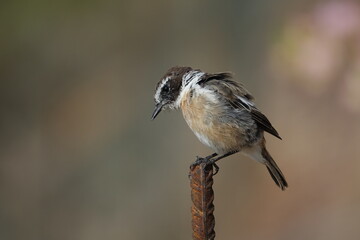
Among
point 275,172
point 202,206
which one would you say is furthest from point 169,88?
point 202,206

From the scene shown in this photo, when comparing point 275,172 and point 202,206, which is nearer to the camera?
point 202,206

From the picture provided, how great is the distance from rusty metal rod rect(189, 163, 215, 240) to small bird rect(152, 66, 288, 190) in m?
1.26

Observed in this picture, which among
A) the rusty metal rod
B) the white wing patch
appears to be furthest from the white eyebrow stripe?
the rusty metal rod

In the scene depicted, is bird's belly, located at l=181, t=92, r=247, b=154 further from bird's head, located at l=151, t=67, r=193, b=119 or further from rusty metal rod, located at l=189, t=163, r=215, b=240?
rusty metal rod, located at l=189, t=163, r=215, b=240

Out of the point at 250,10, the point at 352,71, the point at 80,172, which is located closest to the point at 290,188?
the point at 352,71

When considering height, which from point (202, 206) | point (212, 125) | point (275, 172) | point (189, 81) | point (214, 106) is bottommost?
point (202, 206)

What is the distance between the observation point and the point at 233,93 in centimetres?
363

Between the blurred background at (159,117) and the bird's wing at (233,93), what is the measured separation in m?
1.17

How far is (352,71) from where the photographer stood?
15.7ft

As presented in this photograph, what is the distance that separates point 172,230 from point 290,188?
3.46 ft

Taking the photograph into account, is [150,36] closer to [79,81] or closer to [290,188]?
[79,81]

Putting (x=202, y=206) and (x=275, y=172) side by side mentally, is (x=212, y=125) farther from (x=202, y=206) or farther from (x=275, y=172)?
(x=202, y=206)

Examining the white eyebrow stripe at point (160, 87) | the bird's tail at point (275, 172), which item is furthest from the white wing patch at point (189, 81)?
the bird's tail at point (275, 172)

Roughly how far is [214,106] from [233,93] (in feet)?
0.55
